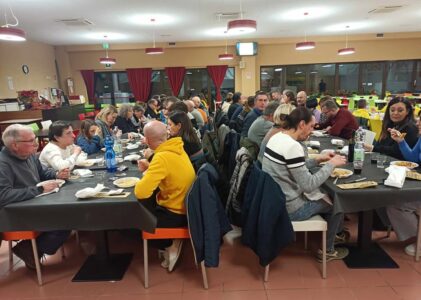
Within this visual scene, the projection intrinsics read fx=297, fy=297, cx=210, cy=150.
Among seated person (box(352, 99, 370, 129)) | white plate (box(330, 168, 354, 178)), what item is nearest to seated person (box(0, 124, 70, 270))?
white plate (box(330, 168, 354, 178))

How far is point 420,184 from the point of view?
192cm

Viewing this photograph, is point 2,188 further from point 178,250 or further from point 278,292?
point 278,292

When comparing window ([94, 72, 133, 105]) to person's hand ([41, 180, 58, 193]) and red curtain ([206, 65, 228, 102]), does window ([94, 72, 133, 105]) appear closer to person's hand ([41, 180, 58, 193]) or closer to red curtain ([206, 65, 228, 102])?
red curtain ([206, 65, 228, 102])

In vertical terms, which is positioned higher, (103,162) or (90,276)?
(103,162)

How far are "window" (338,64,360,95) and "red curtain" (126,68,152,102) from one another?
6491mm

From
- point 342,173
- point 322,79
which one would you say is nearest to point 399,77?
point 322,79

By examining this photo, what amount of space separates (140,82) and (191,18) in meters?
4.52

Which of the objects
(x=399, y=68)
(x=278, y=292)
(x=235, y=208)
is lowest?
(x=278, y=292)

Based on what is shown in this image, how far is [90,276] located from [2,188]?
0.88m

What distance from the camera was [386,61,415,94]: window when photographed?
9.86 metres

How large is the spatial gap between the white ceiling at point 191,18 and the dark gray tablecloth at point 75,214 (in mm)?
4176

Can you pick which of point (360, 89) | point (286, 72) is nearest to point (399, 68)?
point (360, 89)

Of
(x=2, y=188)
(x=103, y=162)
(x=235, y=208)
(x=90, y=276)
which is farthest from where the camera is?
(x=103, y=162)

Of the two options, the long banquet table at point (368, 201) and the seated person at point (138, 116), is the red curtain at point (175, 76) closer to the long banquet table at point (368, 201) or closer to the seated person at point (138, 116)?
the seated person at point (138, 116)
